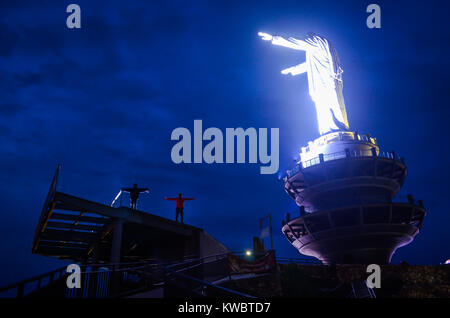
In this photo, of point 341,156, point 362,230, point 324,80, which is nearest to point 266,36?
point 324,80

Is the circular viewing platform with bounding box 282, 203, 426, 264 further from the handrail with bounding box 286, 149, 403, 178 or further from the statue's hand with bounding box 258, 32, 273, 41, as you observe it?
the statue's hand with bounding box 258, 32, 273, 41

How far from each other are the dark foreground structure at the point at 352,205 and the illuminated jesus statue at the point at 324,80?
271 cm

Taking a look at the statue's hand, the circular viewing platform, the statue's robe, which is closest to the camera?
the circular viewing platform

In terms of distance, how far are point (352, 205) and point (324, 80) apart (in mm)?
20824

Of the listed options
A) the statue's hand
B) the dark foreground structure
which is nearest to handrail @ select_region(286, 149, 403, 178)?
the dark foreground structure

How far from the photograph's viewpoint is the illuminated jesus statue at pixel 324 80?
46763 mm

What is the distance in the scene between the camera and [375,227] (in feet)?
125

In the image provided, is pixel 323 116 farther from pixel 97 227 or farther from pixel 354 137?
pixel 97 227

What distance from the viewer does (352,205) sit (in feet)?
126

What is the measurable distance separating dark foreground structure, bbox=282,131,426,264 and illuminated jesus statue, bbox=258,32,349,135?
2.71 meters

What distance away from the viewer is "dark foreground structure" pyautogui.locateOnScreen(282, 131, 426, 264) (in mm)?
38594
